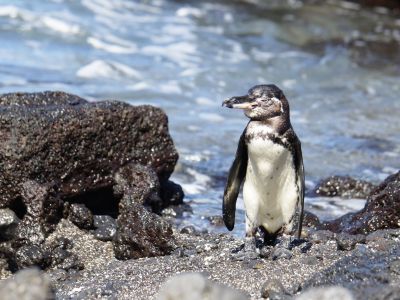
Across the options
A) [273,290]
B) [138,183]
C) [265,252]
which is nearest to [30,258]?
[138,183]

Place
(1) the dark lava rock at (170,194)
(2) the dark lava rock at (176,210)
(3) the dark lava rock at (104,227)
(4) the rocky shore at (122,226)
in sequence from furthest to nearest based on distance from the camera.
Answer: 1. (1) the dark lava rock at (170,194)
2. (2) the dark lava rock at (176,210)
3. (3) the dark lava rock at (104,227)
4. (4) the rocky shore at (122,226)

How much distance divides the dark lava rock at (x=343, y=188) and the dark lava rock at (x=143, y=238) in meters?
2.58

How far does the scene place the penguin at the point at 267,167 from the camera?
16.1 ft

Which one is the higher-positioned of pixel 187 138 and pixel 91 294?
pixel 91 294

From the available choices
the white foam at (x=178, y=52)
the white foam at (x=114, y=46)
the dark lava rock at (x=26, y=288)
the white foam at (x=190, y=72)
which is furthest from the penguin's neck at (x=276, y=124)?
the white foam at (x=114, y=46)

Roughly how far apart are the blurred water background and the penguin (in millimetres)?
1296

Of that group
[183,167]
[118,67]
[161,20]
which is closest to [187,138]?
[183,167]

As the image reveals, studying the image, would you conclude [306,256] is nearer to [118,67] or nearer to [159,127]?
[159,127]

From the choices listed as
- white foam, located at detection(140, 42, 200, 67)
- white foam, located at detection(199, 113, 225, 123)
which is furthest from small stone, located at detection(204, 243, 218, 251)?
white foam, located at detection(140, 42, 200, 67)

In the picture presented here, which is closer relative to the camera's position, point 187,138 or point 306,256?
point 306,256

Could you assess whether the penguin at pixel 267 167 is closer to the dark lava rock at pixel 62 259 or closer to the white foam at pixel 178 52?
the dark lava rock at pixel 62 259

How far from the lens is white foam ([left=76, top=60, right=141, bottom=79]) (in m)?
12.7

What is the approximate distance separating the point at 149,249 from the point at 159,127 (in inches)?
58.7

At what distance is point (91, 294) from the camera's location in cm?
456
